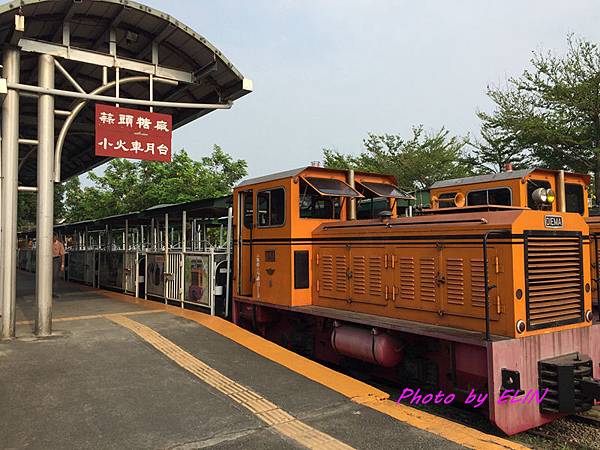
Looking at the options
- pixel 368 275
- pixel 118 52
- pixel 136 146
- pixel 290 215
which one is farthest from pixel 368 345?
pixel 118 52

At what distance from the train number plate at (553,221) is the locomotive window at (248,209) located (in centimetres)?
465

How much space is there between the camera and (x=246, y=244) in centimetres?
841

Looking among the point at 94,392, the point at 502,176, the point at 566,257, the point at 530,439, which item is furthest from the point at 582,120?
the point at 94,392

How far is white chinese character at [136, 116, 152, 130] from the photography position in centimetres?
816

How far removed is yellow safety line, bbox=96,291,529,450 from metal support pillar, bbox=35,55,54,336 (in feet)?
8.10

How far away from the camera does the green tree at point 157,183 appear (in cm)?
2703

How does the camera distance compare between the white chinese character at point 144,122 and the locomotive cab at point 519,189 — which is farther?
the white chinese character at point 144,122

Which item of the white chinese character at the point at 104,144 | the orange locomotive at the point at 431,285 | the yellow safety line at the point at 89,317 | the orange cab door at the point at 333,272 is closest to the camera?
the orange locomotive at the point at 431,285

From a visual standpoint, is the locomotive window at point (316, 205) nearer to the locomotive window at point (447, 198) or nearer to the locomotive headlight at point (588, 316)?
the locomotive window at point (447, 198)

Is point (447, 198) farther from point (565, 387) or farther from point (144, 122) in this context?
point (144, 122)

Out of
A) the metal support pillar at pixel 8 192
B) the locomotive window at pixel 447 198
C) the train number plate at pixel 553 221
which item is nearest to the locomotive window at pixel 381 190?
the locomotive window at pixel 447 198

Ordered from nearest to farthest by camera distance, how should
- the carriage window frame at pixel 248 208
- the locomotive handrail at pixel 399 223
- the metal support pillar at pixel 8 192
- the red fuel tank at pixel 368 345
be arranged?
1. the locomotive handrail at pixel 399 223
2. the red fuel tank at pixel 368 345
3. the metal support pillar at pixel 8 192
4. the carriage window frame at pixel 248 208

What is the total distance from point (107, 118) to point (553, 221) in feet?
22.3

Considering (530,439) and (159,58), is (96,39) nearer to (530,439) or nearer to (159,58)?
(159,58)
